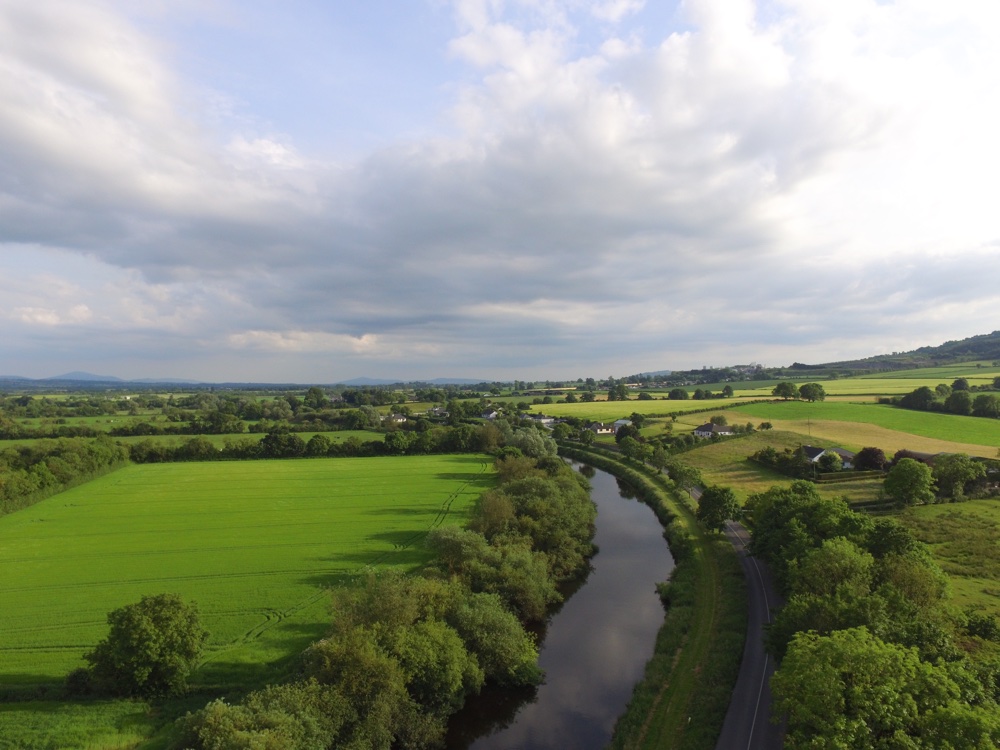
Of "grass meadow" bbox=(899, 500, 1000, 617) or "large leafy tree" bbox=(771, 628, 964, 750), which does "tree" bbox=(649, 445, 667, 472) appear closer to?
"grass meadow" bbox=(899, 500, 1000, 617)

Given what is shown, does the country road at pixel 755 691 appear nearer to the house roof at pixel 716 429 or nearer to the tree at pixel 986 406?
the house roof at pixel 716 429

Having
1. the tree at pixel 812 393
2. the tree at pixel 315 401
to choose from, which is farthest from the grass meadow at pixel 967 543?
the tree at pixel 315 401

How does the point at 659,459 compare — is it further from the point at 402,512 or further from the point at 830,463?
the point at 402,512

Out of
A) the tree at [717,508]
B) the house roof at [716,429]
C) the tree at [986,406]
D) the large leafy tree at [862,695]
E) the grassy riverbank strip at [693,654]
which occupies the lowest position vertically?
the grassy riverbank strip at [693,654]

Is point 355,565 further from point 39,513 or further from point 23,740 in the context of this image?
point 39,513

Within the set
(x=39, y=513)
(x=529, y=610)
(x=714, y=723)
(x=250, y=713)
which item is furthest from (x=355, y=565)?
(x=39, y=513)

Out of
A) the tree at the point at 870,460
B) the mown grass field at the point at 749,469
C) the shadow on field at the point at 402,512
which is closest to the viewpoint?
the shadow on field at the point at 402,512
